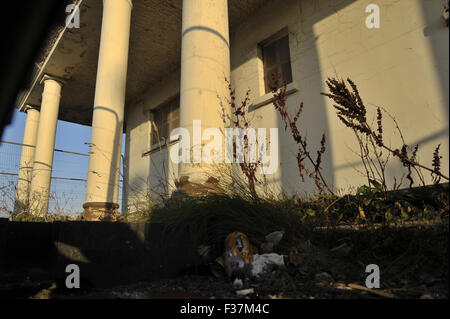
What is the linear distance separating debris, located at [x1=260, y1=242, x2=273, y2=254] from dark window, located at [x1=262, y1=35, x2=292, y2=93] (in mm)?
3841

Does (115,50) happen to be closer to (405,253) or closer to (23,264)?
(23,264)

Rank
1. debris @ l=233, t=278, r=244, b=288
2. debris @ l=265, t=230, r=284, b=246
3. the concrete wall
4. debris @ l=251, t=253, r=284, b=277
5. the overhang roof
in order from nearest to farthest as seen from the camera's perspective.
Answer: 1. debris @ l=233, t=278, r=244, b=288
2. debris @ l=251, t=253, r=284, b=277
3. debris @ l=265, t=230, r=284, b=246
4. the concrete wall
5. the overhang roof

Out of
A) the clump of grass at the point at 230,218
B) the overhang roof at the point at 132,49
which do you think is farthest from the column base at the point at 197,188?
the overhang roof at the point at 132,49

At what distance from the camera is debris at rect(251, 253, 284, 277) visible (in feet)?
5.50

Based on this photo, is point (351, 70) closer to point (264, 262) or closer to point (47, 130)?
point (264, 262)

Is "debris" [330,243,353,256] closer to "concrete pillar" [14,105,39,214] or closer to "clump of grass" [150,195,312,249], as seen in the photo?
"clump of grass" [150,195,312,249]

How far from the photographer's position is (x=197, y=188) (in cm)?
249

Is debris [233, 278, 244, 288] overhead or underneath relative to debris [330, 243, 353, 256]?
underneath

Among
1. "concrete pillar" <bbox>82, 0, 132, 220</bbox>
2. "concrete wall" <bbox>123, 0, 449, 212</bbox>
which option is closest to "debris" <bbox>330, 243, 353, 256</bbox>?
Answer: "concrete wall" <bbox>123, 0, 449, 212</bbox>

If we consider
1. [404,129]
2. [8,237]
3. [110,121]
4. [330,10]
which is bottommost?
[8,237]

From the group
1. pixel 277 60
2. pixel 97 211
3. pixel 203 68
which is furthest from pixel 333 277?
pixel 277 60

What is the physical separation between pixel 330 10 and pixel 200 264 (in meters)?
4.43

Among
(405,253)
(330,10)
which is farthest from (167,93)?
(405,253)

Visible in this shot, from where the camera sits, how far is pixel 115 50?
4758 mm
